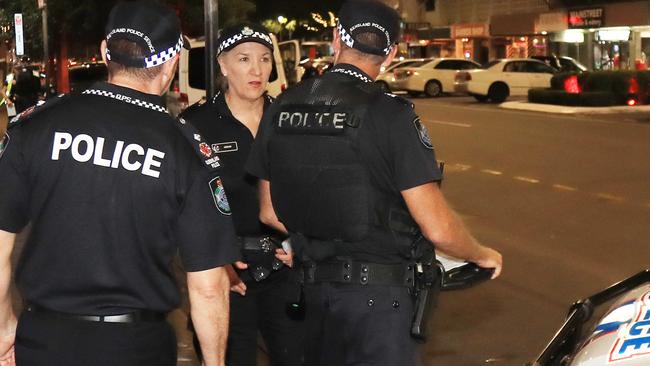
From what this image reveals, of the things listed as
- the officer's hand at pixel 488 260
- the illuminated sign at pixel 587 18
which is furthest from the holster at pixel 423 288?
the illuminated sign at pixel 587 18

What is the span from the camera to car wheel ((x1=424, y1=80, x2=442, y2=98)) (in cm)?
3719

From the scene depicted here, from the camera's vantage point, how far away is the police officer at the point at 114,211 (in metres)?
3.02

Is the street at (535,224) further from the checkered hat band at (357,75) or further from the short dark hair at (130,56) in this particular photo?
the short dark hair at (130,56)

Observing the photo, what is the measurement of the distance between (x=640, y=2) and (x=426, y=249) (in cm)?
3461

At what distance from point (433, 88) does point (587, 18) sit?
22.2 ft

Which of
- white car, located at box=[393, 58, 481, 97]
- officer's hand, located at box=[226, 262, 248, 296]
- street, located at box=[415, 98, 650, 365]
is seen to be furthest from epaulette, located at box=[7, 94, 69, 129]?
white car, located at box=[393, 58, 481, 97]

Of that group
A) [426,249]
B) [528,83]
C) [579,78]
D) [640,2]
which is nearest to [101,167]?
[426,249]

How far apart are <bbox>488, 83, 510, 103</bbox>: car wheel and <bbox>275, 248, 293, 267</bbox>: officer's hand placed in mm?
29558

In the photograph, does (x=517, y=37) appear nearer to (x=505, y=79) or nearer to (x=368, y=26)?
(x=505, y=79)

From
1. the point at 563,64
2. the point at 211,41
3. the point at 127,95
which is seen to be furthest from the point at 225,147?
the point at 563,64

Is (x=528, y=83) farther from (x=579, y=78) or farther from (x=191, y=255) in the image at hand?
(x=191, y=255)

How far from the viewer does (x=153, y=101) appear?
313cm

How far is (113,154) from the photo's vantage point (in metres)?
3.00

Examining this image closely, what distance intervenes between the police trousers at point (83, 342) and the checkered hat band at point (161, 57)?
781 millimetres
